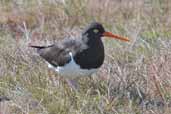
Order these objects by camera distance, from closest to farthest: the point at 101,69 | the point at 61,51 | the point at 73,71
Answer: the point at 73,71
the point at 61,51
the point at 101,69

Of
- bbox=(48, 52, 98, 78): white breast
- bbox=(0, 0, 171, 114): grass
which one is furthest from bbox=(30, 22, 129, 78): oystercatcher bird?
bbox=(0, 0, 171, 114): grass

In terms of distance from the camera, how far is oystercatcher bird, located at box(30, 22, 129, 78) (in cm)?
786

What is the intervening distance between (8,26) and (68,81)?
9.20 feet

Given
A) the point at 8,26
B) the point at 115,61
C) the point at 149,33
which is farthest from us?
the point at 8,26

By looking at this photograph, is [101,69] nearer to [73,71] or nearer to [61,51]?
[61,51]

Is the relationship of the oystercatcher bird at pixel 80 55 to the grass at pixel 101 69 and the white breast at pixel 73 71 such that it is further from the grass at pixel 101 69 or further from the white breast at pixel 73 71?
the grass at pixel 101 69

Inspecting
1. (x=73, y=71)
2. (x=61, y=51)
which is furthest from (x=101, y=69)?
(x=73, y=71)

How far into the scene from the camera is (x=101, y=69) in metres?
8.39

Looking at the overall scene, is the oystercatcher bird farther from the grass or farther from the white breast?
the grass

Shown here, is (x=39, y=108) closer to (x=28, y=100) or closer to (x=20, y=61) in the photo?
(x=28, y=100)

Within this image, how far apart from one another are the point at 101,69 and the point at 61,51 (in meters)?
→ 0.50

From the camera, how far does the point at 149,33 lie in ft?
32.4

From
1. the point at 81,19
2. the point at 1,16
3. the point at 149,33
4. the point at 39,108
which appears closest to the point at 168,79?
the point at 39,108

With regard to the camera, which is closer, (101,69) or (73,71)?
(73,71)
